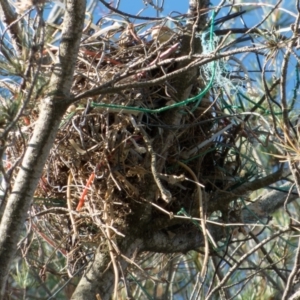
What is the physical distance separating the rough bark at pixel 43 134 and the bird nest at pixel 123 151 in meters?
0.31

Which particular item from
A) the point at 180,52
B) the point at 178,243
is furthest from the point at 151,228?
the point at 180,52

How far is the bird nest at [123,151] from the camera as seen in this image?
6.37 ft

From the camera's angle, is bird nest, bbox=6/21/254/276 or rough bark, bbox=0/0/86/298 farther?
bird nest, bbox=6/21/254/276

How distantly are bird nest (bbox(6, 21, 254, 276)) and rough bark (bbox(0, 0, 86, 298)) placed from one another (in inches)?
12.1

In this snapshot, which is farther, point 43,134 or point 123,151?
point 123,151

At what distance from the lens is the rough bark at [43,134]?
1474 mm

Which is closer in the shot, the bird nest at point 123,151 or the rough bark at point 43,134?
the rough bark at point 43,134

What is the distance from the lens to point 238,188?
80.5 inches

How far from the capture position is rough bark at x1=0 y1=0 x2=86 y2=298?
1474 millimetres

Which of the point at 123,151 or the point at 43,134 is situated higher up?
the point at 123,151

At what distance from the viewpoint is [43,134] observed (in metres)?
1.52

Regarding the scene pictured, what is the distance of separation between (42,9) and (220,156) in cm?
88

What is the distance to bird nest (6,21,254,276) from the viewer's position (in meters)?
1.94

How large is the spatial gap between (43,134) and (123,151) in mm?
445
